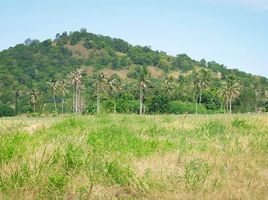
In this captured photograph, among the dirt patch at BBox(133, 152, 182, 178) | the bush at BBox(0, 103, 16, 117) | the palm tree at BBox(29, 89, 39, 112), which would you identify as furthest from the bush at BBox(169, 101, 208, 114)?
the dirt patch at BBox(133, 152, 182, 178)

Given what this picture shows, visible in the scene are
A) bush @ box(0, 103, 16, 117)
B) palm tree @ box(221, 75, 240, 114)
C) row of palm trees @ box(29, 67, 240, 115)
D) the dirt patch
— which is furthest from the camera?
row of palm trees @ box(29, 67, 240, 115)

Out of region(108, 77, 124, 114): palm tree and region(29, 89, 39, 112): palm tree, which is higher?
region(108, 77, 124, 114): palm tree

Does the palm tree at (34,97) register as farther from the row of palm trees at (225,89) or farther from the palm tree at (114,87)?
the row of palm trees at (225,89)

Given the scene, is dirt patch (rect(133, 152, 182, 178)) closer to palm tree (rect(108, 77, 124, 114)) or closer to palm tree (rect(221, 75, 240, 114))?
palm tree (rect(221, 75, 240, 114))

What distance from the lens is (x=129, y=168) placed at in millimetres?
8688

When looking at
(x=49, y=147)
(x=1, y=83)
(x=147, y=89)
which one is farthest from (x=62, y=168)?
(x=1, y=83)

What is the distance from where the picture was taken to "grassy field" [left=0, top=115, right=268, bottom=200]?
7.73m

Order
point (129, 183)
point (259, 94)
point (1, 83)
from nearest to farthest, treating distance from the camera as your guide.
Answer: point (129, 183), point (259, 94), point (1, 83)

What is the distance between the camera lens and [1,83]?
561ft

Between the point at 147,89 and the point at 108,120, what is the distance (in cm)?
10886

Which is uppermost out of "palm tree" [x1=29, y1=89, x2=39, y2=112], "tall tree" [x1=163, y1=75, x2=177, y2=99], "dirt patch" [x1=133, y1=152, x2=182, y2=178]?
"dirt patch" [x1=133, y1=152, x2=182, y2=178]

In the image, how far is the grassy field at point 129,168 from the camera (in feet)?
25.3

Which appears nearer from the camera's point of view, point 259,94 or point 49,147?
point 49,147

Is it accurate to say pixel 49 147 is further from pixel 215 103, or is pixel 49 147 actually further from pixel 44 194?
pixel 215 103
